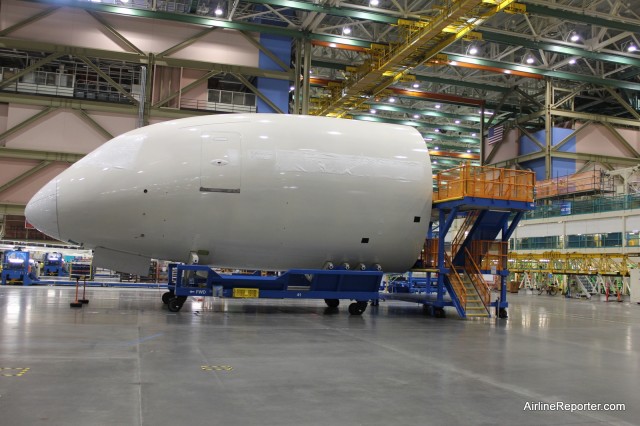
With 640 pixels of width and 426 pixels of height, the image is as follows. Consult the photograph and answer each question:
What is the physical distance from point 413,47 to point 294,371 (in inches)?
1068

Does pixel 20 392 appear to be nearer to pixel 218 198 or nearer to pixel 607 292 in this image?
pixel 218 198

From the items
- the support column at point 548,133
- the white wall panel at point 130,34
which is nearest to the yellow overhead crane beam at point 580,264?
the support column at point 548,133

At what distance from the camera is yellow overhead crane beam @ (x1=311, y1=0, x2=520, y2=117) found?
26188 mm

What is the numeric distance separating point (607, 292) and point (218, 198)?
28.1 meters

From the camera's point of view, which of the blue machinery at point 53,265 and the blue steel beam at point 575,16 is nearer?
the blue steel beam at point 575,16

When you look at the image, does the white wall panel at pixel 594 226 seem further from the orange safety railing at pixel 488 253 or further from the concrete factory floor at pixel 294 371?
the concrete factory floor at pixel 294 371

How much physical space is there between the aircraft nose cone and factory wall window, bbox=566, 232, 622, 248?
36.0m

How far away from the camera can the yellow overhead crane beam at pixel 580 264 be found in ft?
103

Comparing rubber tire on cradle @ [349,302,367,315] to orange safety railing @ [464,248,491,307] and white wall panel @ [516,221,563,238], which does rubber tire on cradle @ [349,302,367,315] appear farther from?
white wall panel @ [516,221,563,238]

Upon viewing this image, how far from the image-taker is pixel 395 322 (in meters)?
14.1

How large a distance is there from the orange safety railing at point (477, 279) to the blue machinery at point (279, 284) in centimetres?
369

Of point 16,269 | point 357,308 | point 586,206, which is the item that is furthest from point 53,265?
point 586,206

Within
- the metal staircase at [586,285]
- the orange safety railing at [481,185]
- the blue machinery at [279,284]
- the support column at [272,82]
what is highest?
the support column at [272,82]

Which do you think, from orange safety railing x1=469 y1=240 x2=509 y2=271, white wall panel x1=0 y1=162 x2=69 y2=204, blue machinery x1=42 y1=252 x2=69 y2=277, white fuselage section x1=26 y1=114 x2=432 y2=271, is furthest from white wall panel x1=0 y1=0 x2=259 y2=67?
orange safety railing x1=469 y1=240 x2=509 y2=271
